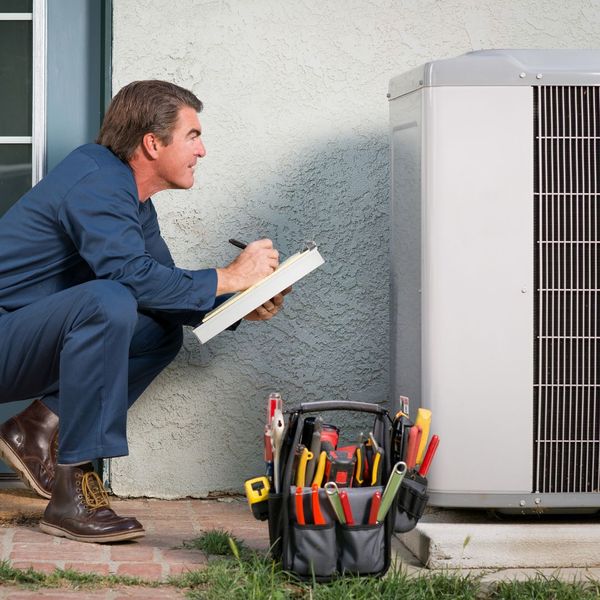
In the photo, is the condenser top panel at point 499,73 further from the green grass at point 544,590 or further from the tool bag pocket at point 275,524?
the green grass at point 544,590

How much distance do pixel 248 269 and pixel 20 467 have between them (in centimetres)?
103

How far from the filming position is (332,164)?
395cm

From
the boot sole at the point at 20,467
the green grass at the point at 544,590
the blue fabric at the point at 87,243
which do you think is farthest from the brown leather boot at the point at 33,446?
the green grass at the point at 544,590

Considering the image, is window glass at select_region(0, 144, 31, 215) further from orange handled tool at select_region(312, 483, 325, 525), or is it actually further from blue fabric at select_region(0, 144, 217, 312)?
orange handled tool at select_region(312, 483, 325, 525)

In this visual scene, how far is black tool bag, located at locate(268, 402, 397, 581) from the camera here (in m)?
2.75

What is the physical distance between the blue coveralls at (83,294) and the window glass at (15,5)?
84cm

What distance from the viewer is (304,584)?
108 inches

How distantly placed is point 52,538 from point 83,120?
62.7 inches

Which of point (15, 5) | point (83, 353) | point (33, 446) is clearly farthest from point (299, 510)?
point (15, 5)

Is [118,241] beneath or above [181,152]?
beneath

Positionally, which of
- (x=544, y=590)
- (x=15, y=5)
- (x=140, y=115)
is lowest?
(x=544, y=590)

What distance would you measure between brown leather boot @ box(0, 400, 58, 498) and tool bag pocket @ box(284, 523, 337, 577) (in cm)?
115

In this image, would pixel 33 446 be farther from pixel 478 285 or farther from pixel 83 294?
pixel 478 285

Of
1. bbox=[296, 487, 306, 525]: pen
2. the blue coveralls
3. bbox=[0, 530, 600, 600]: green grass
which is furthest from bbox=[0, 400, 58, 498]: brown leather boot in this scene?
bbox=[296, 487, 306, 525]: pen
